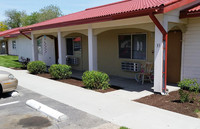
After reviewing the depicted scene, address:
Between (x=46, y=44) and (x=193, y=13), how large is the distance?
40.9 feet

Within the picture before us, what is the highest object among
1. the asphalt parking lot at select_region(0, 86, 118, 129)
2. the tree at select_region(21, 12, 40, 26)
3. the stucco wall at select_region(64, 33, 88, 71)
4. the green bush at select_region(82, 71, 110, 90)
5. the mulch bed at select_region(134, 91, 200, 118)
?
the tree at select_region(21, 12, 40, 26)

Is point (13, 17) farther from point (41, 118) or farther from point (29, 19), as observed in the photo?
point (41, 118)

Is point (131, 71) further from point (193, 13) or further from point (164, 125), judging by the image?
point (164, 125)

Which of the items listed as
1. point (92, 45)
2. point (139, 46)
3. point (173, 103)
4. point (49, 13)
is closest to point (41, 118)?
point (173, 103)

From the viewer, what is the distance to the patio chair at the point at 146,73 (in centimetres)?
877

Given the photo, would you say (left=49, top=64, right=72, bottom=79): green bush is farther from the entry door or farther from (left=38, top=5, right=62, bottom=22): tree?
(left=38, top=5, right=62, bottom=22): tree

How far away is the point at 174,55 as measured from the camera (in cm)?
864

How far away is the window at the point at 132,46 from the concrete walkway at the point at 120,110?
3508mm

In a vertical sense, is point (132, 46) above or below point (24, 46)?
below

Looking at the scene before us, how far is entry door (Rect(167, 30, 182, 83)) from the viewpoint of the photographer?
8.44m

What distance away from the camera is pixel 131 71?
10086 millimetres

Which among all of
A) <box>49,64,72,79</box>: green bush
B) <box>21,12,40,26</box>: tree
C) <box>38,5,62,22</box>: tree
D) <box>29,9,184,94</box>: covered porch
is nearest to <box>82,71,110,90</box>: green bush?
<box>29,9,184,94</box>: covered porch

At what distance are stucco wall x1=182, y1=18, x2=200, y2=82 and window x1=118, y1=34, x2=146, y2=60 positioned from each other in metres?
2.05

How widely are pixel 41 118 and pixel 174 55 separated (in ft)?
20.5
